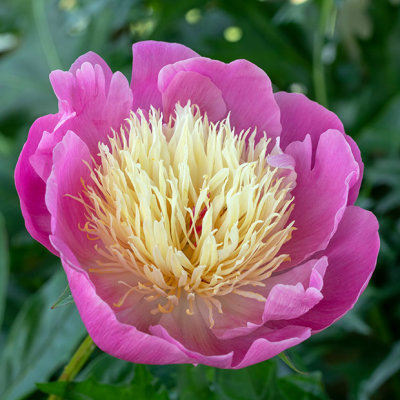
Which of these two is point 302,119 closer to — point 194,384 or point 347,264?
point 347,264

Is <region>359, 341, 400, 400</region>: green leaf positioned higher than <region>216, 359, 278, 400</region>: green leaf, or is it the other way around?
<region>216, 359, 278, 400</region>: green leaf

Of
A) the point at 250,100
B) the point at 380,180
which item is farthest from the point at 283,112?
the point at 380,180

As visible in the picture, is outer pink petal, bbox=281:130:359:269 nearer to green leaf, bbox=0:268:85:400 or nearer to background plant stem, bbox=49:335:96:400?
background plant stem, bbox=49:335:96:400

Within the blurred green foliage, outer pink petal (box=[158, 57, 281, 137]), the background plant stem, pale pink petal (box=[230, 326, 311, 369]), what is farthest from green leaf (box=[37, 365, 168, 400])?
the blurred green foliage

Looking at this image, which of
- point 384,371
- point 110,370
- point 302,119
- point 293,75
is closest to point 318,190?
point 302,119

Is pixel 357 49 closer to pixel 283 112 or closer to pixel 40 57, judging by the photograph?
pixel 40 57

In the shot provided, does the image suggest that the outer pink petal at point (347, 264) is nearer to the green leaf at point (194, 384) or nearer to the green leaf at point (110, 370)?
the green leaf at point (194, 384)
